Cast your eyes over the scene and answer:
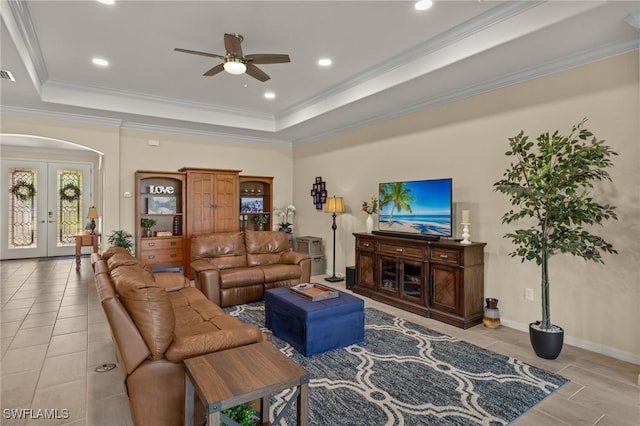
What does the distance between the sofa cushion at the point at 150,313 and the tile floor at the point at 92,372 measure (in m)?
0.71

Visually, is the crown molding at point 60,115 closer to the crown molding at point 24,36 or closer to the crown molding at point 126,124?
the crown molding at point 126,124

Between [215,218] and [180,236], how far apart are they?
27.5 inches

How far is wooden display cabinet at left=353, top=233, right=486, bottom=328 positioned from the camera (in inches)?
157

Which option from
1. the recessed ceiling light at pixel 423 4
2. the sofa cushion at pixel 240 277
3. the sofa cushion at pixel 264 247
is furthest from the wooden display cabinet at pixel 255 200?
the recessed ceiling light at pixel 423 4

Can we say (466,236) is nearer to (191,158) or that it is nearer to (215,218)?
(215,218)

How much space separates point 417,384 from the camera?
2.72 metres

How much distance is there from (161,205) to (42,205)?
459cm

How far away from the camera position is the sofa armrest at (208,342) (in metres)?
2.01

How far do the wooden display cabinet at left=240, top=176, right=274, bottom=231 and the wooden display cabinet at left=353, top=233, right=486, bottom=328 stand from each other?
2940 mm

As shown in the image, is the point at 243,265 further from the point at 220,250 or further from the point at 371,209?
the point at 371,209

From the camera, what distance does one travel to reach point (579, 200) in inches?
115

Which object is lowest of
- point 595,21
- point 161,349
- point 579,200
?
point 161,349

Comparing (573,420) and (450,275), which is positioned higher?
(450,275)

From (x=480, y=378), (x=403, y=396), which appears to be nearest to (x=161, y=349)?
(x=403, y=396)
